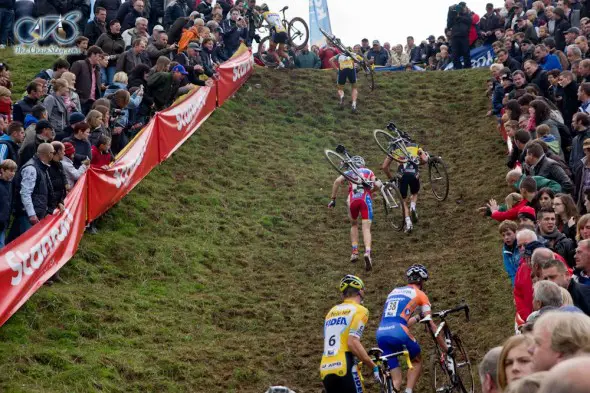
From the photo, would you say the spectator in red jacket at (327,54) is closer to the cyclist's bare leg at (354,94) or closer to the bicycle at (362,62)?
the bicycle at (362,62)

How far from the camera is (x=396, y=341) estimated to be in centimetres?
1205

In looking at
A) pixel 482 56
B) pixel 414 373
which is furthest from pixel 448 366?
pixel 482 56

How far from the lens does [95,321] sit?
1386 centimetres

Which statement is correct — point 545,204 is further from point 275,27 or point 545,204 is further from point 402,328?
point 275,27

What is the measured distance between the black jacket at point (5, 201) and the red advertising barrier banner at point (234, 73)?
13.5 meters

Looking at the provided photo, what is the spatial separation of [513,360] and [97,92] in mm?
14914

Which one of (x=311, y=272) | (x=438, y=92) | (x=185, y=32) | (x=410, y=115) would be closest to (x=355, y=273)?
(x=311, y=272)

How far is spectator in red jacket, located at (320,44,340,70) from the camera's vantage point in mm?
32531

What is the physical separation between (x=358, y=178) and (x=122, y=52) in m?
6.84

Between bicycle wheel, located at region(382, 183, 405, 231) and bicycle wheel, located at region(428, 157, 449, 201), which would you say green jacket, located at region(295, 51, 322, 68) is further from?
bicycle wheel, located at region(382, 183, 405, 231)

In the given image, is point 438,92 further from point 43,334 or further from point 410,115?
point 43,334

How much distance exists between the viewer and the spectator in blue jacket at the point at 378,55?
33188mm

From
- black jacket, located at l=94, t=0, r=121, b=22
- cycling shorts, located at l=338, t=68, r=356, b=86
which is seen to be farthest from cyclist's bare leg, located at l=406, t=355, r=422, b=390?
cycling shorts, located at l=338, t=68, r=356, b=86

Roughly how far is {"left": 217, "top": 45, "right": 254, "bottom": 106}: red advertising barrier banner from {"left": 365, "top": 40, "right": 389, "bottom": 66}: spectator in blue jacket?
536 cm
